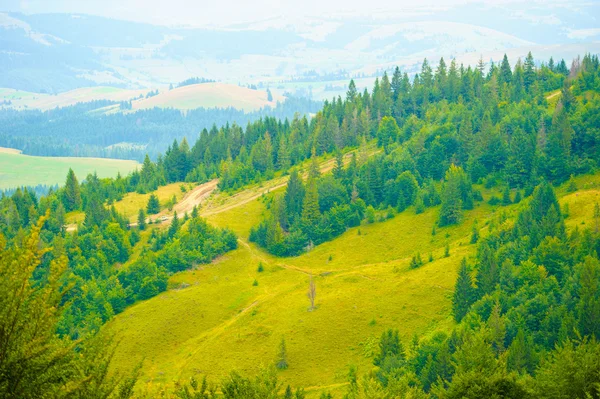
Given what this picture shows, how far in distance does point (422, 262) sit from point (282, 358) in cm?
4072

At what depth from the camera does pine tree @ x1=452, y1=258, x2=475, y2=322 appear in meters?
117

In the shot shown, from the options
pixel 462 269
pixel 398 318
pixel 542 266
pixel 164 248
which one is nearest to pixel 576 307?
pixel 542 266

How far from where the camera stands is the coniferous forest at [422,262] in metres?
25.1

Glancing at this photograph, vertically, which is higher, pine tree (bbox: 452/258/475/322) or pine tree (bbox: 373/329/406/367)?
pine tree (bbox: 452/258/475/322)

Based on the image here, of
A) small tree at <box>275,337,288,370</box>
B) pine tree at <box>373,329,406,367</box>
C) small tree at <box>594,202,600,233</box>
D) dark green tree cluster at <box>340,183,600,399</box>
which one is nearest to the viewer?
dark green tree cluster at <box>340,183,600,399</box>

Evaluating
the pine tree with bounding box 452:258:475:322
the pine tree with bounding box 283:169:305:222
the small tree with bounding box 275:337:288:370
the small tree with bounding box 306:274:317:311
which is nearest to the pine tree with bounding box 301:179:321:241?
the pine tree with bounding box 283:169:305:222

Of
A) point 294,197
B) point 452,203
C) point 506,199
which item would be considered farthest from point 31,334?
point 294,197

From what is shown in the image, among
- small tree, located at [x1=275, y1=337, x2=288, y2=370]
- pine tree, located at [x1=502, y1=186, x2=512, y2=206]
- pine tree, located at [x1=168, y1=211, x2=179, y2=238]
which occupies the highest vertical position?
pine tree, located at [x1=502, y1=186, x2=512, y2=206]

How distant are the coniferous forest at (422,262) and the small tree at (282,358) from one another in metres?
0.27

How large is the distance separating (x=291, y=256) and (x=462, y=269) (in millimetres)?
63698

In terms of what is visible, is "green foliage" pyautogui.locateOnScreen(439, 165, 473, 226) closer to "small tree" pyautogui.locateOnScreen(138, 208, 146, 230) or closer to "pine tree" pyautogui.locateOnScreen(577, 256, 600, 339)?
"pine tree" pyautogui.locateOnScreen(577, 256, 600, 339)

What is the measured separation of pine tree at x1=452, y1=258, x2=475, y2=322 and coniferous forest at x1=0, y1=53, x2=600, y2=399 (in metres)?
0.28

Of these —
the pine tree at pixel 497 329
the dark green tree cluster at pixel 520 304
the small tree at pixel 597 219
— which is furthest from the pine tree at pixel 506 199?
the pine tree at pixel 497 329

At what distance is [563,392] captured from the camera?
4912 cm
